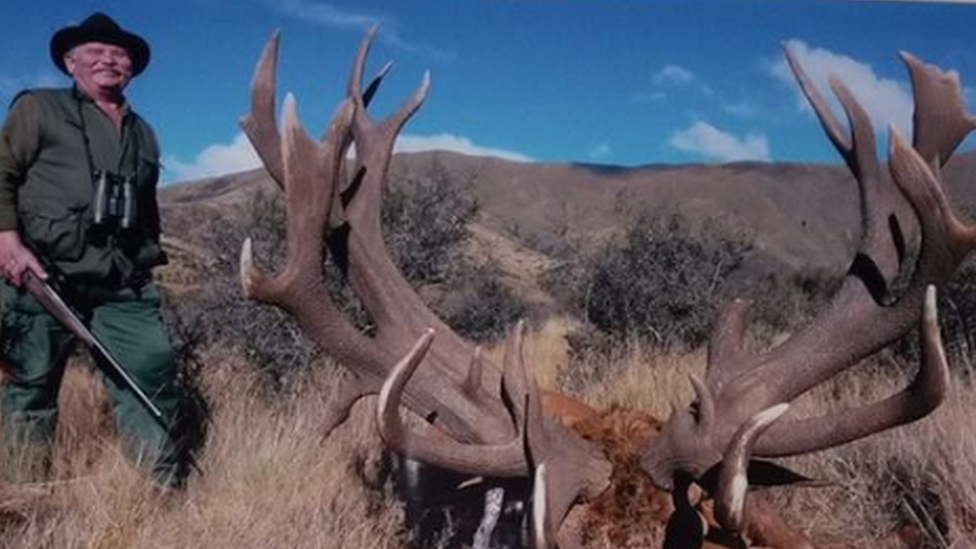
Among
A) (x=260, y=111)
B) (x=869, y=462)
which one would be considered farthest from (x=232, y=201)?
(x=869, y=462)

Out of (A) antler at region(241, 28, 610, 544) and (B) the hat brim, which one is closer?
(A) antler at region(241, 28, 610, 544)

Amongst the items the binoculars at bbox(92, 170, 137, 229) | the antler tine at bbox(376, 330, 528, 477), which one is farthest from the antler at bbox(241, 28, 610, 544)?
the binoculars at bbox(92, 170, 137, 229)

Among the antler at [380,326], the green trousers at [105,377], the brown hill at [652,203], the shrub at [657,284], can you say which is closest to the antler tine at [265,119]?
the antler at [380,326]

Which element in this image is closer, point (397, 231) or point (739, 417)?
point (739, 417)

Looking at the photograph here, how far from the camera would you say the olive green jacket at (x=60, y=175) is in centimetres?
341

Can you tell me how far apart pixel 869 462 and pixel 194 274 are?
3532 millimetres

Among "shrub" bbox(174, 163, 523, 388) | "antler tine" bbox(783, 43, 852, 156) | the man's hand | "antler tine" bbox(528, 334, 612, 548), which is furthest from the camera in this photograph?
"shrub" bbox(174, 163, 523, 388)

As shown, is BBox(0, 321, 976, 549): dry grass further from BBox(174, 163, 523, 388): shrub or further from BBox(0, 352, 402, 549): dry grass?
BBox(174, 163, 523, 388): shrub

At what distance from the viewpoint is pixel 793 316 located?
749 cm

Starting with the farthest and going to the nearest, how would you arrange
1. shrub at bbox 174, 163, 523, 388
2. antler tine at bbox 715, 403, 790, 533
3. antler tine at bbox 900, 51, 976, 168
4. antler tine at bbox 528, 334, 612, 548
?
shrub at bbox 174, 163, 523, 388 < antler tine at bbox 900, 51, 976, 168 < antler tine at bbox 528, 334, 612, 548 < antler tine at bbox 715, 403, 790, 533

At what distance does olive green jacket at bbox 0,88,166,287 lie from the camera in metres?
3.41

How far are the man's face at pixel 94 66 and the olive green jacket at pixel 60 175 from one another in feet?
0.15

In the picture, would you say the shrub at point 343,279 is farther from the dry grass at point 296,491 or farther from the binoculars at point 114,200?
the binoculars at point 114,200

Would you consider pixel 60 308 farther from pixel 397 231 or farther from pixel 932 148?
pixel 397 231
